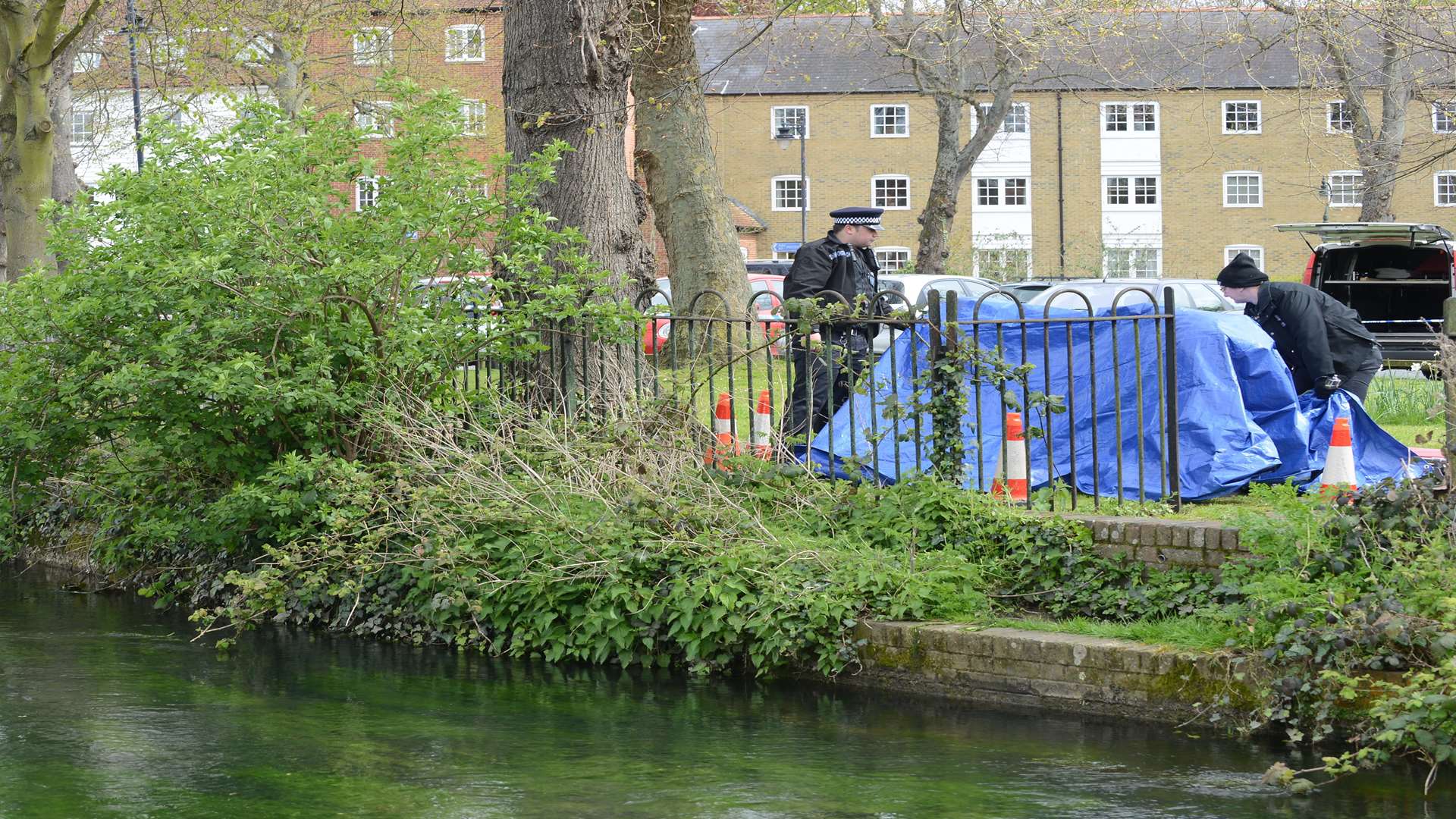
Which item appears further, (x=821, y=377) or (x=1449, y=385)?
(x=821, y=377)

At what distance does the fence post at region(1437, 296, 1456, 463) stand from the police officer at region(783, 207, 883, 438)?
9.72 feet

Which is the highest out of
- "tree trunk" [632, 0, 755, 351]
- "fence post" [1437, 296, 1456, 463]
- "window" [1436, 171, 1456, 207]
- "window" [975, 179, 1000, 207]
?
"window" [975, 179, 1000, 207]

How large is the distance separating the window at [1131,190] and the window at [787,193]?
1031 cm

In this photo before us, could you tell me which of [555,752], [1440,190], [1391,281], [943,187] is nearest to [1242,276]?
[555,752]

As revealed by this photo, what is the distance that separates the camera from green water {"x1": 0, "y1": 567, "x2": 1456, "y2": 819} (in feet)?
17.5

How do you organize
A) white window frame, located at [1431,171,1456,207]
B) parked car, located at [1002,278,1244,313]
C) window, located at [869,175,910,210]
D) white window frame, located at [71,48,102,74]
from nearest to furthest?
parked car, located at [1002,278,1244,313] → white window frame, located at [71,48,102,74] → white window frame, located at [1431,171,1456,207] → window, located at [869,175,910,210]

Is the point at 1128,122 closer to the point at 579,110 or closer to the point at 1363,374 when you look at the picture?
the point at 1363,374

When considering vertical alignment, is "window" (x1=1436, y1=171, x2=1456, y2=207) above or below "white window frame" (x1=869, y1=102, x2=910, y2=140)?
below

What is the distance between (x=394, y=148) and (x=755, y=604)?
4037mm

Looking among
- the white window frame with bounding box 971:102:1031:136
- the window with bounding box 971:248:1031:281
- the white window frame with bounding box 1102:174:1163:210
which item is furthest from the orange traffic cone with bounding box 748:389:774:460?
the white window frame with bounding box 1102:174:1163:210

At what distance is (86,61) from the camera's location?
35750 mm

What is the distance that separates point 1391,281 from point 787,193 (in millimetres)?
37317

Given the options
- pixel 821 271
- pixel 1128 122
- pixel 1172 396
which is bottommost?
pixel 1172 396

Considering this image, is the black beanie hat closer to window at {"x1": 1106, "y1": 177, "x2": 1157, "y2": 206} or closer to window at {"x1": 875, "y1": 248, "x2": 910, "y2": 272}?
window at {"x1": 875, "y1": 248, "x2": 910, "y2": 272}
